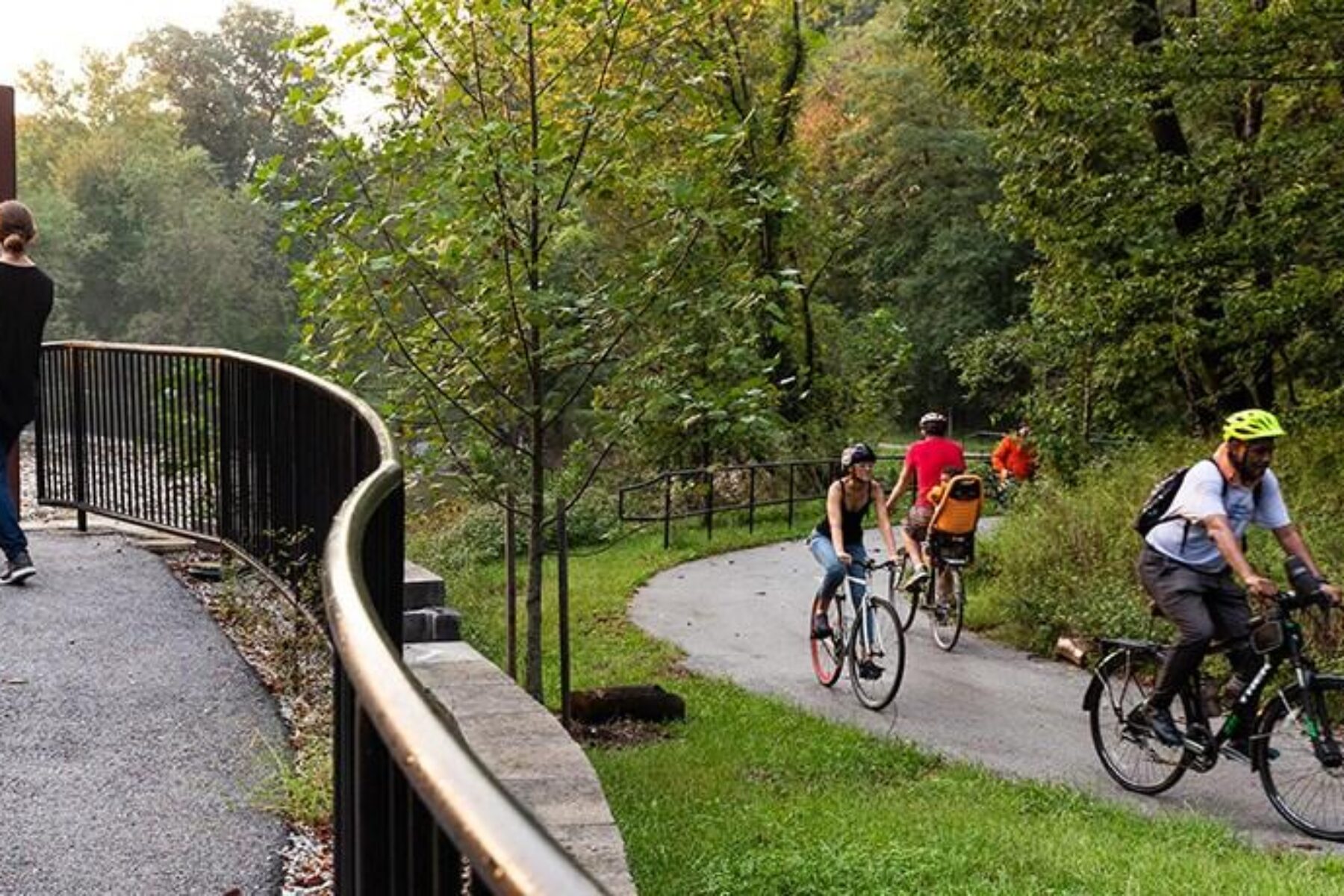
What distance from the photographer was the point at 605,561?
21.7m

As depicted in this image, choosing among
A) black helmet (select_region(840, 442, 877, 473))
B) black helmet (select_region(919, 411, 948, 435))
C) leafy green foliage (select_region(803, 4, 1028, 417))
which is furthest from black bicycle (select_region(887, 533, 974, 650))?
leafy green foliage (select_region(803, 4, 1028, 417))

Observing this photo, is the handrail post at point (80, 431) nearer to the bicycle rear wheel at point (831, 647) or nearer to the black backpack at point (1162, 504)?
the bicycle rear wheel at point (831, 647)

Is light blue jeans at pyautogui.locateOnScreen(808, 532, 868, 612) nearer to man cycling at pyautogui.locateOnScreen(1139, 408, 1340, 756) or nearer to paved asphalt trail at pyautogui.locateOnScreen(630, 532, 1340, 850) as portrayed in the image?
paved asphalt trail at pyautogui.locateOnScreen(630, 532, 1340, 850)

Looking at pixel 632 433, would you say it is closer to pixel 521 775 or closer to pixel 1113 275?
pixel 521 775

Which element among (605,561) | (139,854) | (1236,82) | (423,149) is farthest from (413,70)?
(605,561)

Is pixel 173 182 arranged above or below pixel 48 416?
above

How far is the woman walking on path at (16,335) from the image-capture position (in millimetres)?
7082

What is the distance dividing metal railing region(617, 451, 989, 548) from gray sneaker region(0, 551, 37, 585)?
1471 centimetres

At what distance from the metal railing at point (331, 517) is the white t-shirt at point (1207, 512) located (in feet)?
15.1

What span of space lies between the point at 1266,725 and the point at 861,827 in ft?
7.97

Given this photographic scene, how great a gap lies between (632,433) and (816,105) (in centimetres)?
4461

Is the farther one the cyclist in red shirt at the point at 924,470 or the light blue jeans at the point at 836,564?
the cyclist in red shirt at the point at 924,470

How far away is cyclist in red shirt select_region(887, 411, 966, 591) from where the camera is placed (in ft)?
46.0

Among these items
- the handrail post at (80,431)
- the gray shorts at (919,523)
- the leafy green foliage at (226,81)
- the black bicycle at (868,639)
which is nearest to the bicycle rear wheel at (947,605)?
the gray shorts at (919,523)
